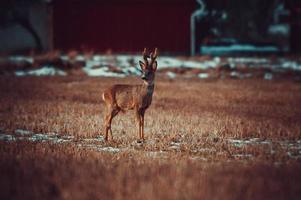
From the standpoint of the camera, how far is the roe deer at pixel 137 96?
13.8 meters

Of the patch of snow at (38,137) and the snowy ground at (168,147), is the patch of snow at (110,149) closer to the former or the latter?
the snowy ground at (168,147)

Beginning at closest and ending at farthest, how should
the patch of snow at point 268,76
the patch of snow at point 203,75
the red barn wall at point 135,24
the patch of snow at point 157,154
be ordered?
the patch of snow at point 157,154
the patch of snow at point 268,76
the patch of snow at point 203,75
the red barn wall at point 135,24

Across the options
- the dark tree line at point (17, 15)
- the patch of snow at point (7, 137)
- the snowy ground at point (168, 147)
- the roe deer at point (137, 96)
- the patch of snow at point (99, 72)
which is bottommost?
the patch of snow at point (99, 72)

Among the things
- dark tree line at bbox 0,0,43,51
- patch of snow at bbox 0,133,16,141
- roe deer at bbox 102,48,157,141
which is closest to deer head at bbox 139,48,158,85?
roe deer at bbox 102,48,157,141

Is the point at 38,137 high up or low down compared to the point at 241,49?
up

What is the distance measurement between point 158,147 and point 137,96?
4.22 feet

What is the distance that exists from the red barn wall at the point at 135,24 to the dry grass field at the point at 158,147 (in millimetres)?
21035

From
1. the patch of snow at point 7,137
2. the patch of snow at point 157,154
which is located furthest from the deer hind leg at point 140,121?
the patch of snow at point 7,137

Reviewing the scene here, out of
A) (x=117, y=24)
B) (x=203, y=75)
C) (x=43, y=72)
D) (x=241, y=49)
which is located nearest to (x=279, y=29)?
A: (x=241, y=49)

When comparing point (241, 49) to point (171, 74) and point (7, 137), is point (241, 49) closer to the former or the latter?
point (171, 74)

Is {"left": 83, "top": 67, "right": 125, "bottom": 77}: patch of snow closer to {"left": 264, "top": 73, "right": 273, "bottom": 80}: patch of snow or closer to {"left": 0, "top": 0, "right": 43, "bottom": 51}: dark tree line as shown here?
{"left": 264, "top": 73, "right": 273, "bottom": 80}: patch of snow

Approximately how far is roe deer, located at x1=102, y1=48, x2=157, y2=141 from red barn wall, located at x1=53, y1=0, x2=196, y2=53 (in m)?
31.8

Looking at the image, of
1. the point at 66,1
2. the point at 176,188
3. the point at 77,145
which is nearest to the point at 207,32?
the point at 66,1

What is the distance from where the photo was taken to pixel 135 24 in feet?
151
